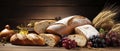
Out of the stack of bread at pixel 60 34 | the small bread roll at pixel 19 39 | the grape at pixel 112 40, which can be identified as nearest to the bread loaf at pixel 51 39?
the stack of bread at pixel 60 34

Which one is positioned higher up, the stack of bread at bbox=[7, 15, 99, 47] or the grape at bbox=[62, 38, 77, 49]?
the stack of bread at bbox=[7, 15, 99, 47]

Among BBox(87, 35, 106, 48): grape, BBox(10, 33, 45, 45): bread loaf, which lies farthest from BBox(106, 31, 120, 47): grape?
BBox(10, 33, 45, 45): bread loaf

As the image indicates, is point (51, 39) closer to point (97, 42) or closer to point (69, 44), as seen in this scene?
point (69, 44)

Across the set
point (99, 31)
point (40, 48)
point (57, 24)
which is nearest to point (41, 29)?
point (57, 24)

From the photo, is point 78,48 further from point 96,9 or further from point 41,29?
point 96,9

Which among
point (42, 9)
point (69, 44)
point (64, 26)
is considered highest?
point (42, 9)

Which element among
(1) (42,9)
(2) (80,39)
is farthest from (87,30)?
(1) (42,9)

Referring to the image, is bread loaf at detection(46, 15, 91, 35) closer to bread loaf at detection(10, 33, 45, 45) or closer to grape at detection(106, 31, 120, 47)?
bread loaf at detection(10, 33, 45, 45)
